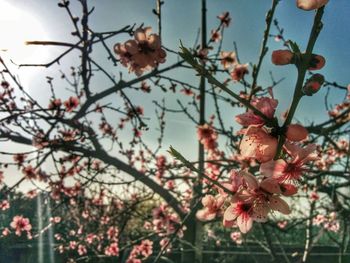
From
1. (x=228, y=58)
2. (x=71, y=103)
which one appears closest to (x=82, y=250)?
(x=71, y=103)

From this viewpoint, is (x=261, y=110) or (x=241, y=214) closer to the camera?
(x=261, y=110)

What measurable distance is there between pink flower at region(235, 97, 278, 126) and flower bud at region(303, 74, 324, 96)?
0.13m

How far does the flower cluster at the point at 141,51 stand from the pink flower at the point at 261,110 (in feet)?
4.60

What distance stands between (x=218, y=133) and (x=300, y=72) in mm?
3982

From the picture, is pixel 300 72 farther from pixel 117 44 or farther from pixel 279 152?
pixel 117 44

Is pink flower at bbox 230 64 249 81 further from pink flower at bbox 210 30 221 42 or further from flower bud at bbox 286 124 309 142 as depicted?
flower bud at bbox 286 124 309 142

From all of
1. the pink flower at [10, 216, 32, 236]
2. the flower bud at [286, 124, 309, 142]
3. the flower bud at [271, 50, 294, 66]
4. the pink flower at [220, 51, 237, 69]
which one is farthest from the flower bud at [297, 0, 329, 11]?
the pink flower at [10, 216, 32, 236]

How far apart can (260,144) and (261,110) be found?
9cm

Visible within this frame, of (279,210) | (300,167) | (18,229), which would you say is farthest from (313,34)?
(18,229)

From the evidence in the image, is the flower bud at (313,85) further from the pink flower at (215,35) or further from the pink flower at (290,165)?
the pink flower at (215,35)

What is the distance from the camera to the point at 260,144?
1006 mm

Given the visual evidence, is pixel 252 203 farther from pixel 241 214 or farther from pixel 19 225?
pixel 19 225

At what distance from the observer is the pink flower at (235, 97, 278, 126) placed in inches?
40.3

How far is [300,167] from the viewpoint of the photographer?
1118mm
